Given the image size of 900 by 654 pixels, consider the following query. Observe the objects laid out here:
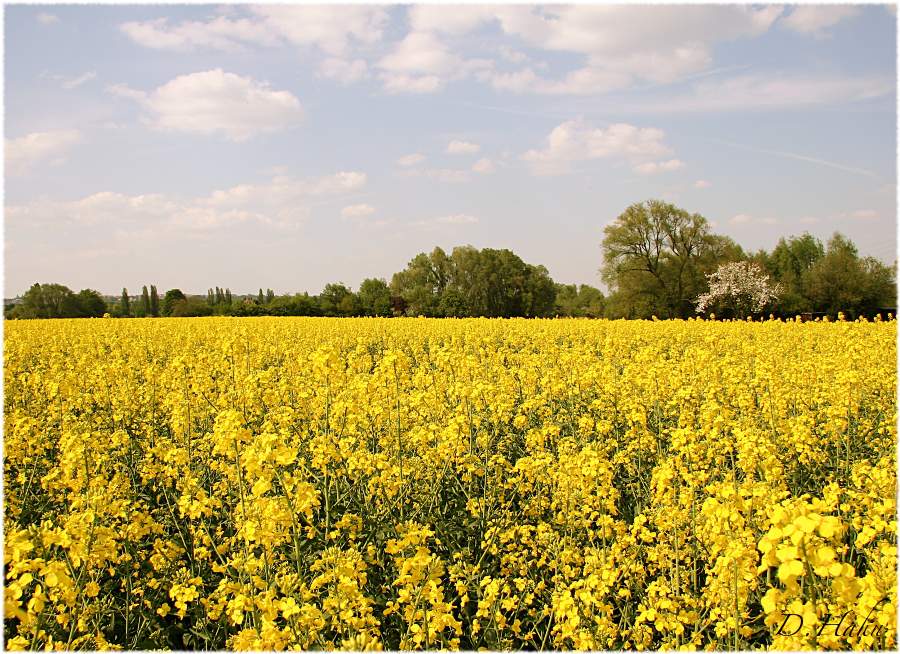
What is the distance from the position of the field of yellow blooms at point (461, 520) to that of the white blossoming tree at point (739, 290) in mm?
34681

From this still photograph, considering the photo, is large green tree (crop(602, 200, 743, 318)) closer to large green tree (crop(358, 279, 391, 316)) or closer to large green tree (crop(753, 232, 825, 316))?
large green tree (crop(753, 232, 825, 316))

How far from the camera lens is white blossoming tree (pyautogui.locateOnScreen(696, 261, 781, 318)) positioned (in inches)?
1577

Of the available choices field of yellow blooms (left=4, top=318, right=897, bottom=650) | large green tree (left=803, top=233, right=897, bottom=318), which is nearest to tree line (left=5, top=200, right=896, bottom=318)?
large green tree (left=803, top=233, right=897, bottom=318)

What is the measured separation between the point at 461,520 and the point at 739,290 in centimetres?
4061

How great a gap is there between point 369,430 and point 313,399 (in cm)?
129

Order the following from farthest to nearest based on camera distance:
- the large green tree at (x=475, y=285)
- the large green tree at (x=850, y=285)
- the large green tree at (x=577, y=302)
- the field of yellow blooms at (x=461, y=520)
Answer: the large green tree at (x=475, y=285) → the large green tree at (x=577, y=302) → the large green tree at (x=850, y=285) → the field of yellow blooms at (x=461, y=520)

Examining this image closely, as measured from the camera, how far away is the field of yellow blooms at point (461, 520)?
285cm

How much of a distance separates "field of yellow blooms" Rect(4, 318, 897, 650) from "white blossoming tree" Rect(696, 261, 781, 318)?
34.7 m

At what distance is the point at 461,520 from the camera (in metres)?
4.77

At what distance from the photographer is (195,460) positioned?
6.00 metres

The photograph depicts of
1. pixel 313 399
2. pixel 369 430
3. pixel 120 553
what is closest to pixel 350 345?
pixel 313 399

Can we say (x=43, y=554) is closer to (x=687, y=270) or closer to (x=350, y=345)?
(x=350, y=345)

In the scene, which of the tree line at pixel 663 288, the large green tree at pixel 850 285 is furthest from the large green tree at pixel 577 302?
the large green tree at pixel 850 285

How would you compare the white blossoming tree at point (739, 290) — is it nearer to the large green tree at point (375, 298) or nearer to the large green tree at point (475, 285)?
the large green tree at point (475, 285)
